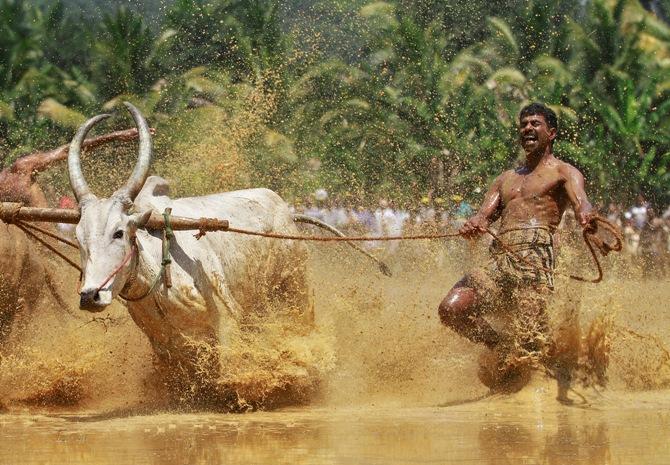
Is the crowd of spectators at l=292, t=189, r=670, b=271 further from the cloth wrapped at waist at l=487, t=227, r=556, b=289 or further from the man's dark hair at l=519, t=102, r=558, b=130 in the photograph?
the cloth wrapped at waist at l=487, t=227, r=556, b=289

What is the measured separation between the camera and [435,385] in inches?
324

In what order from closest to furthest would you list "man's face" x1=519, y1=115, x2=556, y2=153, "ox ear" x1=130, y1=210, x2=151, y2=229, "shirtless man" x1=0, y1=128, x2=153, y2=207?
"ox ear" x1=130, y1=210, x2=151, y2=229 < "man's face" x1=519, y1=115, x2=556, y2=153 < "shirtless man" x1=0, y1=128, x2=153, y2=207

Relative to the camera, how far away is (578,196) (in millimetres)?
7621

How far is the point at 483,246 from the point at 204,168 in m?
2.52

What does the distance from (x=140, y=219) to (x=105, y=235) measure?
0.28 metres

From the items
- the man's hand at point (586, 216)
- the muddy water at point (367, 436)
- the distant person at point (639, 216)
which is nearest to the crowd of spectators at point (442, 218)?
the distant person at point (639, 216)

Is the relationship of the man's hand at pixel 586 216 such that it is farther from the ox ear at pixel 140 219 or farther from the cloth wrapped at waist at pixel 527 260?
the ox ear at pixel 140 219

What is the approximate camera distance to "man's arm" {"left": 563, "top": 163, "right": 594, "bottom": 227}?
737cm

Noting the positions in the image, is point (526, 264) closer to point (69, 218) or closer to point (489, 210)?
point (489, 210)

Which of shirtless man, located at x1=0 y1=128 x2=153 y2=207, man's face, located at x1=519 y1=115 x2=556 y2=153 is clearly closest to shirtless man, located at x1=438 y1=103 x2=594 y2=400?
man's face, located at x1=519 y1=115 x2=556 y2=153

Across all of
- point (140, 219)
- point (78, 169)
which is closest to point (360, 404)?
point (140, 219)

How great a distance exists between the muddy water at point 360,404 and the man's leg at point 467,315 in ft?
1.21

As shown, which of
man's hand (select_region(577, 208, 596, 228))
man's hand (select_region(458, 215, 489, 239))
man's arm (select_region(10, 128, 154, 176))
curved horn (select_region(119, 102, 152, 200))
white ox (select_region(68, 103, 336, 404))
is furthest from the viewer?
man's arm (select_region(10, 128, 154, 176))

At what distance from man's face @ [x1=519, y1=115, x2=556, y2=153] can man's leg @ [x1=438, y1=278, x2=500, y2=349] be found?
0.92 meters
